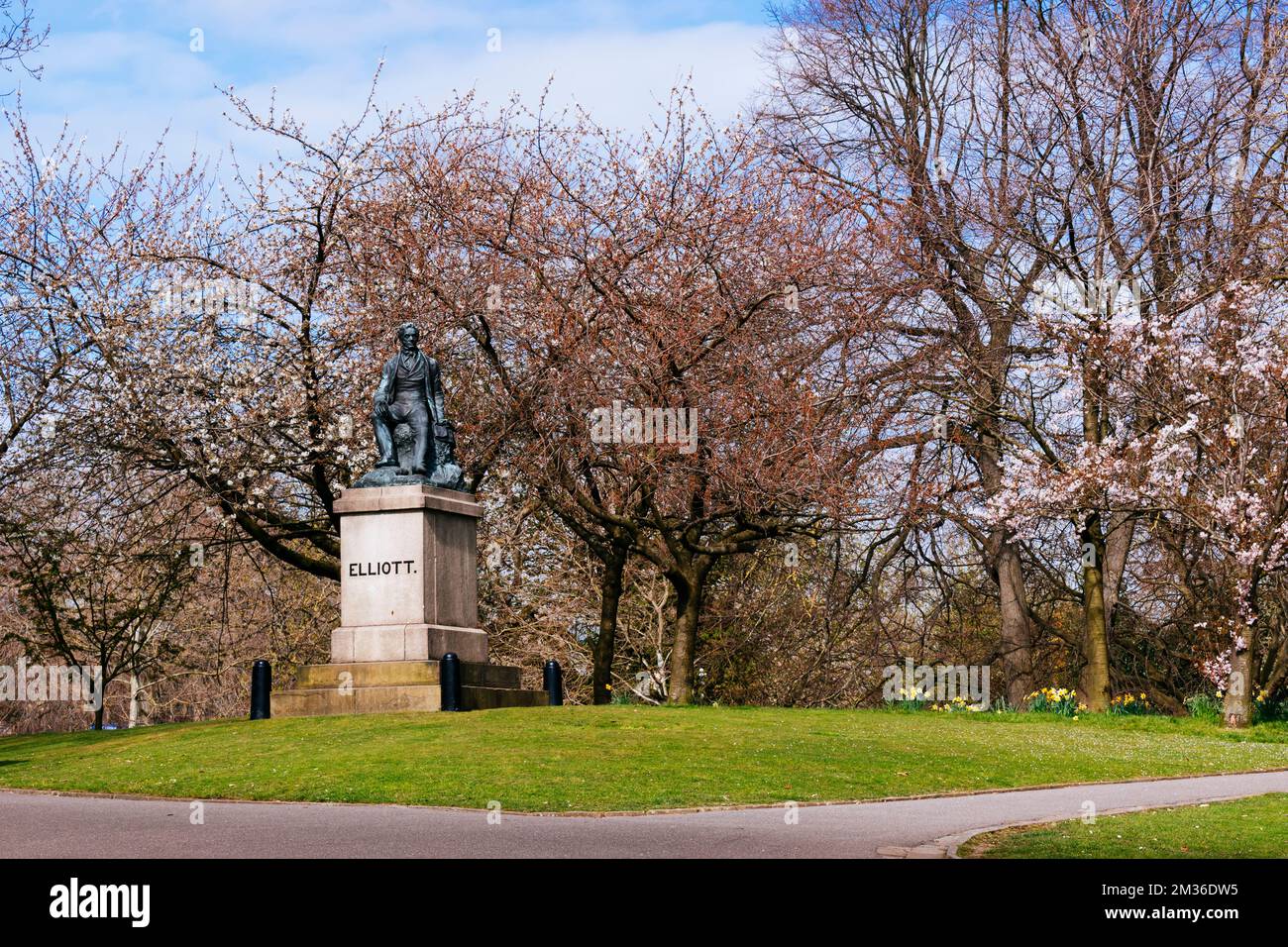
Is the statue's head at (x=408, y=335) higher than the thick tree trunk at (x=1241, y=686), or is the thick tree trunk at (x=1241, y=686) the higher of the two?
the statue's head at (x=408, y=335)

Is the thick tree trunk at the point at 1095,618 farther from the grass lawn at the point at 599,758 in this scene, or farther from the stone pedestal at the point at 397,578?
the stone pedestal at the point at 397,578

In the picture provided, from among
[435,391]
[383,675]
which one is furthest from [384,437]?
[383,675]

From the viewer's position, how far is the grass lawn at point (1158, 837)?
1009 cm

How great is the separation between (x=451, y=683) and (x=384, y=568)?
224 centimetres

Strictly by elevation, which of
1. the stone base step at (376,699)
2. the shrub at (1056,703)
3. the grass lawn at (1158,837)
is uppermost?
the stone base step at (376,699)

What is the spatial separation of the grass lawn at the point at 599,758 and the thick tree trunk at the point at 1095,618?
5660 millimetres

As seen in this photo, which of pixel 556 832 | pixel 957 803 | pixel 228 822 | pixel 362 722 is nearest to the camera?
pixel 556 832

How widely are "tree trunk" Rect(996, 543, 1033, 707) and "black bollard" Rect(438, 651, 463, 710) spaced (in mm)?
14858

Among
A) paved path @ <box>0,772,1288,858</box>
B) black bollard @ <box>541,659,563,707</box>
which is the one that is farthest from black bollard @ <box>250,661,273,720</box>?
paved path @ <box>0,772,1288,858</box>

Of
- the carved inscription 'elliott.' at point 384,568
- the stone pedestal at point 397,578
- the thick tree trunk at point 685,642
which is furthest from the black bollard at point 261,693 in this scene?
the thick tree trunk at point 685,642

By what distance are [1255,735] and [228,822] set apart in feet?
55.1

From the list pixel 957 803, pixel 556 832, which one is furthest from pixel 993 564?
pixel 556 832

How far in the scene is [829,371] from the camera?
2858cm
